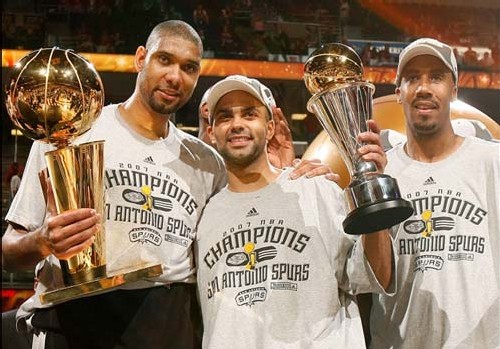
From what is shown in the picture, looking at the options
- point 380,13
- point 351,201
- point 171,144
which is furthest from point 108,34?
point 351,201

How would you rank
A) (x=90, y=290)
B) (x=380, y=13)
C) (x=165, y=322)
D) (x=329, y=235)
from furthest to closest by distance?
(x=380, y=13)
(x=165, y=322)
(x=329, y=235)
(x=90, y=290)

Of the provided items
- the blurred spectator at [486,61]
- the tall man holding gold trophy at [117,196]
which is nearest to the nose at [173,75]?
the tall man holding gold trophy at [117,196]

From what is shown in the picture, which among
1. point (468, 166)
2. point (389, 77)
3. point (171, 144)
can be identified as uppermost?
point (389, 77)

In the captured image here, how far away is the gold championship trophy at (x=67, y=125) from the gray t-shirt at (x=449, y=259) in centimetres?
67

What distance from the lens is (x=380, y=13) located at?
8438mm

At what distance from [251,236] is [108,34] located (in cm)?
684

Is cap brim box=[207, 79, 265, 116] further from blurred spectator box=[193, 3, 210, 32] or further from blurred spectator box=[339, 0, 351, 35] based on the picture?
blurred spectator box=[193, 3, 210, 32]

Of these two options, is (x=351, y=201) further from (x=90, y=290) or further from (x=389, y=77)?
(x=389, y=77)

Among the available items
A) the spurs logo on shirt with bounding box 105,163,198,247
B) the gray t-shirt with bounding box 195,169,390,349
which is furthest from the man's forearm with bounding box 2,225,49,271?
the gray t-shirt with bounding box 195,169,390,349

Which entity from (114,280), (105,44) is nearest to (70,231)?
(114,280)

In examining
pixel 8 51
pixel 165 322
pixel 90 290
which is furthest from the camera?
pixel 8 51

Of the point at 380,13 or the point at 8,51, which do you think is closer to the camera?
the point at 8,51

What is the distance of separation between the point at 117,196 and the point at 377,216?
66 cm

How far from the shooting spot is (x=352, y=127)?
1.48 meters
